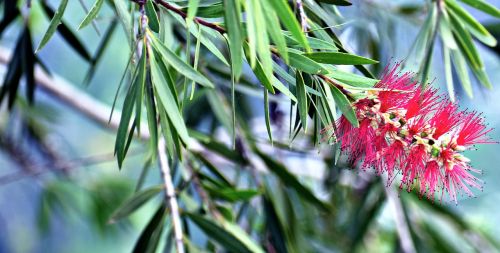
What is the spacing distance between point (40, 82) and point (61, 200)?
0.92 feet

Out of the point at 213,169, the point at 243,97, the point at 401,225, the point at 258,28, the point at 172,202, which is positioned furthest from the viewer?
the point at 243,97

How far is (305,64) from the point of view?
48cm

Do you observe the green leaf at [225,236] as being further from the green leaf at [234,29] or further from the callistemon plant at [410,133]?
the green leaf at [234,29]

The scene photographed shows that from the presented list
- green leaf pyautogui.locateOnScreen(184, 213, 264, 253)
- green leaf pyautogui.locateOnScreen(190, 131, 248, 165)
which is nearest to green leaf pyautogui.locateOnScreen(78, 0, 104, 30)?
green leaf pyautogui.locateOnScreen(184, 213, 264, 253)

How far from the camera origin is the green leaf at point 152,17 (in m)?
0.51

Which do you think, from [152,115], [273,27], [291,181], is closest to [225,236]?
[291,181]

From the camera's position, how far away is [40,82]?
4.98ft

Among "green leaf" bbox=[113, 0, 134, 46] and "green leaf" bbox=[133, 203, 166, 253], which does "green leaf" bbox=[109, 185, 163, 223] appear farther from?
"green leaf" bbox=[113, 0, 134, 46]

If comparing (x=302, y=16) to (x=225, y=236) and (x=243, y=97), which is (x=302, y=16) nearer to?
(x=225, y=236)

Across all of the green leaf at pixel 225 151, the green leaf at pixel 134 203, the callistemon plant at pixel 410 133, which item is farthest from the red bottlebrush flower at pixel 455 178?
the green leaf at pixel 225 151

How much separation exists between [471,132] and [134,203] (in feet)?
1.34

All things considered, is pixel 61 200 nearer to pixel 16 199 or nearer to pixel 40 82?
pixel 40 82

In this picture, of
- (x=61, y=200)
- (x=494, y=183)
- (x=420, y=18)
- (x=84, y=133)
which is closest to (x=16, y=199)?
(x=84, y=133)

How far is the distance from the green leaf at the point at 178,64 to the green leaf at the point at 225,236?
0.32 m
